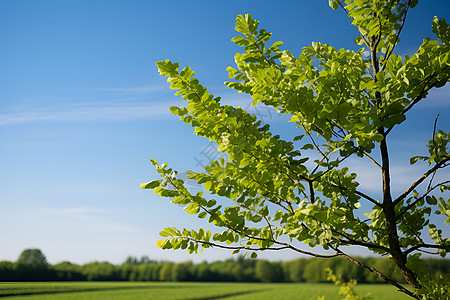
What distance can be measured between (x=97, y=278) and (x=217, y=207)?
7229 centimetres

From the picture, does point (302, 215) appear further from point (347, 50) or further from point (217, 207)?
point (347, 50)

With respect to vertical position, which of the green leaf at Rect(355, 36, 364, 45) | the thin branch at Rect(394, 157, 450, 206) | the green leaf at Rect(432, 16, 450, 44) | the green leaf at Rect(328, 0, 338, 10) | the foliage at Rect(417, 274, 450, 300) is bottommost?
the foliage at Rect(417, 274, 450, 300)

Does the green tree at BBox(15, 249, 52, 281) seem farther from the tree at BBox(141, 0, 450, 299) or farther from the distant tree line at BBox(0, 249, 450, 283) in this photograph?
the tree at BBox(141, 0, 450, 299)

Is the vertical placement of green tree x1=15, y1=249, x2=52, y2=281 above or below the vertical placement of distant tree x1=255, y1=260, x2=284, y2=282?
above

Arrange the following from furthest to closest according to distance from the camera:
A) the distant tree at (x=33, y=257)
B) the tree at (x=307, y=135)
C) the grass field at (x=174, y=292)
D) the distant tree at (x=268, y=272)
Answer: the distant tree at (x=268, y=272)
the distant tree at (x=33, y=257)
the grass field at (x=174, y=292)
the tree at (x=307, y=135)

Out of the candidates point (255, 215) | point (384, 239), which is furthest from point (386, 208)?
point (255, 215)

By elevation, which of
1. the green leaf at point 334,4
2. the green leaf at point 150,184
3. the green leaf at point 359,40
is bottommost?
the green leaf at point 150,184

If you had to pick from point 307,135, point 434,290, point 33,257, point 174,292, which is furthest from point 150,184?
point 174,292

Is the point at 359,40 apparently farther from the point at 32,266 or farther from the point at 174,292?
the point at 174,292

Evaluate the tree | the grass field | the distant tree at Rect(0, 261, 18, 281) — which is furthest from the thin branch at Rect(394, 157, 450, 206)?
the grass field

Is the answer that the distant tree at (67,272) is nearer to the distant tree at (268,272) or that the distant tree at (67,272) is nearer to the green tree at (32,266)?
the green tree at (32,266)

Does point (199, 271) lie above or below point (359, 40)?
below

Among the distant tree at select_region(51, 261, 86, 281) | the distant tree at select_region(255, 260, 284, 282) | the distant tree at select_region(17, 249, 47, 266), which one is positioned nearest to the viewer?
the distant tree at select_region(17, 249, 47, 266)

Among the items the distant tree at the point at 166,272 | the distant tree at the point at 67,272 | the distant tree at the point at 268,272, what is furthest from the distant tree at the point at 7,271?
the distant tree at the point at 268,272
